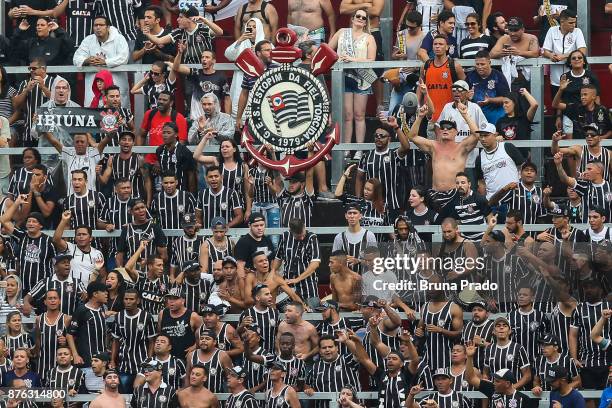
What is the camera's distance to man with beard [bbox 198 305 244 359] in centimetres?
2747

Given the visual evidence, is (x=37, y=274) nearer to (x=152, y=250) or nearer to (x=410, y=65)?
(x=152, y=250)

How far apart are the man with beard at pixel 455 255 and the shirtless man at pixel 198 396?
10.8 feet

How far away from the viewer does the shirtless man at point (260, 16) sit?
3035cm

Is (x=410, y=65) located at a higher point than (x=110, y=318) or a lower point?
higher

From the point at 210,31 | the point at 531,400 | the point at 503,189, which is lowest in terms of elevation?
the point at 531,400

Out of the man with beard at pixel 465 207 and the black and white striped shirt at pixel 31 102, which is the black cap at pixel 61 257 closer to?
the black and white striped shirt at pixel 31 102

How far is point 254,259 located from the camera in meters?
28.0

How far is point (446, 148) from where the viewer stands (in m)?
28.5

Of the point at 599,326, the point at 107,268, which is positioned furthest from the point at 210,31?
the point at 599,326

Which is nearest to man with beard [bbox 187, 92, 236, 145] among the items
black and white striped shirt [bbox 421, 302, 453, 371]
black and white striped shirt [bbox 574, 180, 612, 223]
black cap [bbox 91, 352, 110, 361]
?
black cap [bbox 91, 352, 110, 361]

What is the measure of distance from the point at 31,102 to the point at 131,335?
14.1ft

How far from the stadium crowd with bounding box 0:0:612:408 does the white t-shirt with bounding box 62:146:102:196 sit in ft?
0.09

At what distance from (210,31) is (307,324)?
16.5 feet

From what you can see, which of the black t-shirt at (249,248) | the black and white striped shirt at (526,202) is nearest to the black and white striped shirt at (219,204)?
the black t-shirt at (249,248)
